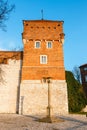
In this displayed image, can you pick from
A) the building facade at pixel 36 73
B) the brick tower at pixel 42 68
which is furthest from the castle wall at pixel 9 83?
the brick tower at pixel 42 68

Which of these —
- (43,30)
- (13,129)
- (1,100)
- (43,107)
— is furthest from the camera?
(43,30)

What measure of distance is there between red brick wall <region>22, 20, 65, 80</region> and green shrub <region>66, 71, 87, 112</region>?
2846mm

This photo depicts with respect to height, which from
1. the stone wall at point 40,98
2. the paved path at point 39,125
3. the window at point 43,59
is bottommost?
the paved path at point 39,125

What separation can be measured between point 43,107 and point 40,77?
3.46 meters

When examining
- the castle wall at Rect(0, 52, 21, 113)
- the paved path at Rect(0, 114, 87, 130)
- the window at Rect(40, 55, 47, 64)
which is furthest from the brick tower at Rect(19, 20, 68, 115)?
the paved path at Rect(0, 114, 87, 130)

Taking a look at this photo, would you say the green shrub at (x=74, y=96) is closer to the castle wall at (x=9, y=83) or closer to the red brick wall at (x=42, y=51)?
the red brick wall at (x=42, y=51)

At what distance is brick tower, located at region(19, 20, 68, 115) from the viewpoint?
69.7 ft

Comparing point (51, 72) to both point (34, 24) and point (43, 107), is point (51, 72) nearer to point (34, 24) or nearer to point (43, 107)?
point (43, 107)

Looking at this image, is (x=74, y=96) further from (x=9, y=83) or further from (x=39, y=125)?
(x=39, y=125)

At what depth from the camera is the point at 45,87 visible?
21969 mm

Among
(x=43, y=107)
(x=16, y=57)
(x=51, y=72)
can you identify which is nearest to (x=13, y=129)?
(x=43, y=107)

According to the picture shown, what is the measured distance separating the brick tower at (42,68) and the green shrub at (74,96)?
1.91 m

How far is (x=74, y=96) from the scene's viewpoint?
2400cm

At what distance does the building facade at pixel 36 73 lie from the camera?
2133 centimetres
